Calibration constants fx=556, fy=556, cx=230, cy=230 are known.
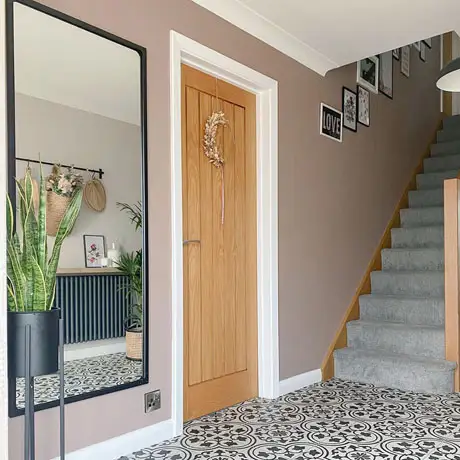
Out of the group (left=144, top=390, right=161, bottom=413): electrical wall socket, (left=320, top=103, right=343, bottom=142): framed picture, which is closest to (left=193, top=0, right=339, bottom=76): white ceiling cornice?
(left=320, top=103, right=343, bottom=142): framed picture

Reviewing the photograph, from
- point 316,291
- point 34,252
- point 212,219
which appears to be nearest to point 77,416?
point 34,252

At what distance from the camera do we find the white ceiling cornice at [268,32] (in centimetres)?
298

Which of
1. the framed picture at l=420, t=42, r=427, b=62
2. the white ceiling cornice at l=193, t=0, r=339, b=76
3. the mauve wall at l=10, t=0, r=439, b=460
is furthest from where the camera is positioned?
the framed picture at l=420, t=42, r=427, b=62

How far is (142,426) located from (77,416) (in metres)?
0.38

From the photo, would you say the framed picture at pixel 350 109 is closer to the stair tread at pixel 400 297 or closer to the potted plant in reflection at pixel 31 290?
the stair tread at pixel 400 297

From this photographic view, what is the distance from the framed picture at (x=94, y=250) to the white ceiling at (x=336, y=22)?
4.44ft

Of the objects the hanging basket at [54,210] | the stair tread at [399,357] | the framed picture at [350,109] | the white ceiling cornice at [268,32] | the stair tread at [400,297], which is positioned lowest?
the stair tread at [399,357]

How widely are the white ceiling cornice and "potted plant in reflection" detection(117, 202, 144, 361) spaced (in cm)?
118

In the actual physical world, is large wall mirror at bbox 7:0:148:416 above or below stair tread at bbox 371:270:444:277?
above

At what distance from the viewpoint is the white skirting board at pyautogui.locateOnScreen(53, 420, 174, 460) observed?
227cm

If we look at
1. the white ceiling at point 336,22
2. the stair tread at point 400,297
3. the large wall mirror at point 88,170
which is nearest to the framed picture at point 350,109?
the white ceiling at point 336,22

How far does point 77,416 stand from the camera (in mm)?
2244

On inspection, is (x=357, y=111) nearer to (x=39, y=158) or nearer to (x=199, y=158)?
(x=199, y=158)

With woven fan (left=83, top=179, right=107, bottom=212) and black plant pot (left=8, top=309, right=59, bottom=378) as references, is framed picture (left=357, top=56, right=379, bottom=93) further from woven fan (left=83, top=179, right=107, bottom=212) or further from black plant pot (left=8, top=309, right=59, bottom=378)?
black plant pot (left=8, top=309, right=59, bottom=378)
